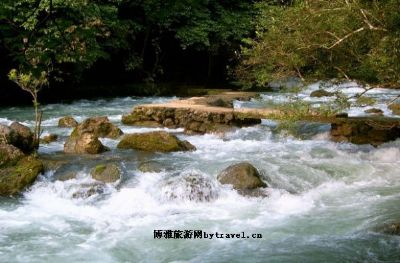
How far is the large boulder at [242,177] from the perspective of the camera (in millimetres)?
7574

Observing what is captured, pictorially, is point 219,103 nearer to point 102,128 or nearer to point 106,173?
point 102,128

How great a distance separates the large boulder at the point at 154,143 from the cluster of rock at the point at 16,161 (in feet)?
6.10

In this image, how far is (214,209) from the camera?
706 cm

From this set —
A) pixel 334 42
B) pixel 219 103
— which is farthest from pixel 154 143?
pixel 219 103

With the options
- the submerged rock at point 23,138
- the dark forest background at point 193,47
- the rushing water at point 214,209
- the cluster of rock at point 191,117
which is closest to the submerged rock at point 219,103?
the cluster of rock at point 191,117

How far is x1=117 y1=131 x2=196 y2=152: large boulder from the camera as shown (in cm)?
979

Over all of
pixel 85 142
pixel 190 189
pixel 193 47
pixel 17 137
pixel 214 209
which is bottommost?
pixel 214 209

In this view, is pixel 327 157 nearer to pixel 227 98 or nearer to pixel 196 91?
pixel 227 98

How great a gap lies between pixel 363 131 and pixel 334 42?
4.40 m

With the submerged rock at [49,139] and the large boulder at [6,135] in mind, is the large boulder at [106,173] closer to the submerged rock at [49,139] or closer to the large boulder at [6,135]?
Result: the large boulder at [6,135]

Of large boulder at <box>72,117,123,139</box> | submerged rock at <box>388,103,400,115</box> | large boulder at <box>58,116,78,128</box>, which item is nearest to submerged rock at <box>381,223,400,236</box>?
large boulder at <box>72,117,123,139</box>

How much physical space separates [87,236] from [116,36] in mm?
13074

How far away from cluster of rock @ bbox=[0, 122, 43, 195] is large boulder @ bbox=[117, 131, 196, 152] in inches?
73.2

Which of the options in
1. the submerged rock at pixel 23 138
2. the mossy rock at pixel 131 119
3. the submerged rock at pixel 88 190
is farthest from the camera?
the mossy rock at pixel 131 119
